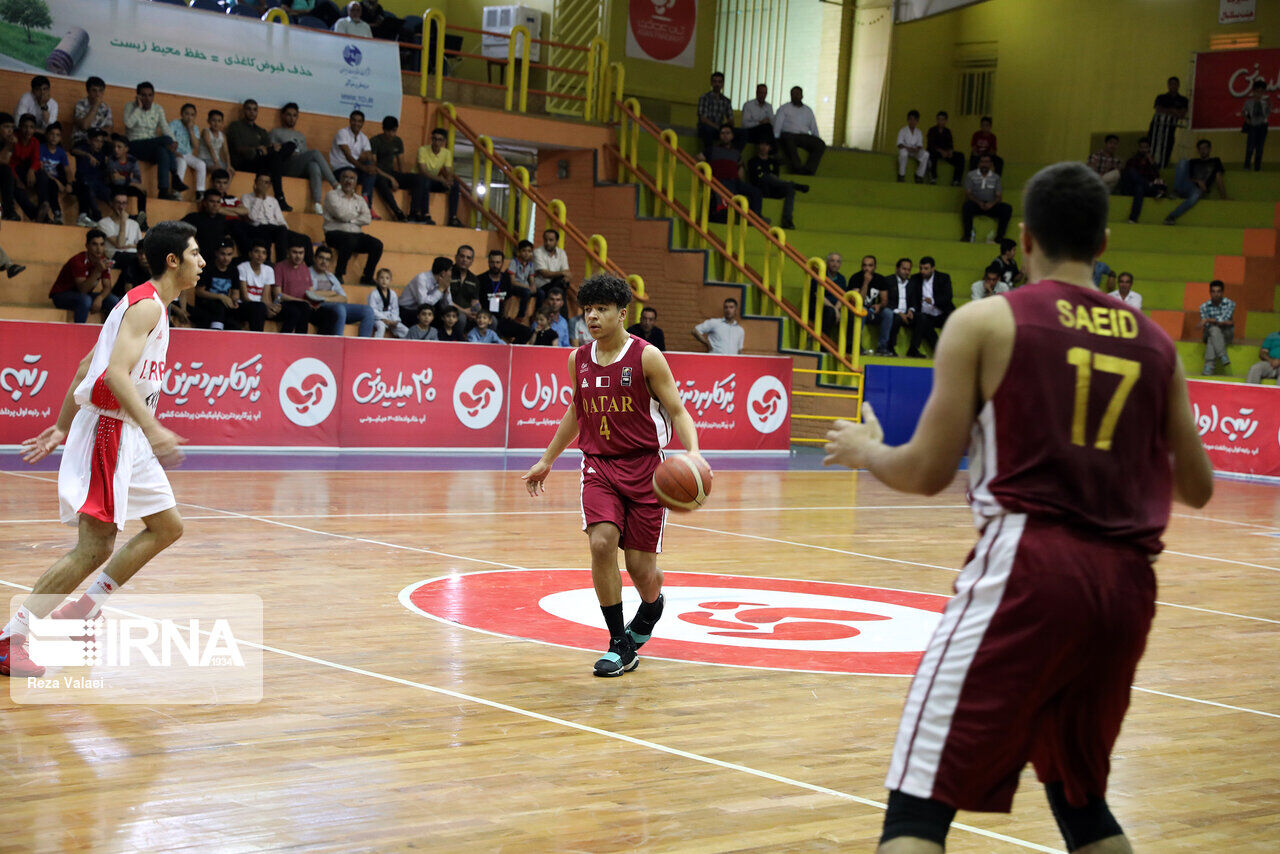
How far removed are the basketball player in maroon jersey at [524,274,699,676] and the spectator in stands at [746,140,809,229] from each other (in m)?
17.2

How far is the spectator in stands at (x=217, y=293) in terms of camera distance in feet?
51.8

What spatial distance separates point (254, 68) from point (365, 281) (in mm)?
3541

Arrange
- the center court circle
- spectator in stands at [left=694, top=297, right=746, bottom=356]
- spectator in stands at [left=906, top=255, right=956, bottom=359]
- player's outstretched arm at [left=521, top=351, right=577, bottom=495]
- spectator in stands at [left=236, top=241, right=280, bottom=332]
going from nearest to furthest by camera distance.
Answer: player's outstretched arm at [left=521, top=351, right=577, bottom=495], the center court circle, spectator in stands at [left=236, top=241, right=280, bottom=332], spectator in stands at [left=694, top=297, right=746, bottom=356], spectator in stands at [left=906, top=255, right=956, bottom=359]

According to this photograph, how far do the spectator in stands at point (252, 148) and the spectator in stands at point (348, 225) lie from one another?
0.70 metres

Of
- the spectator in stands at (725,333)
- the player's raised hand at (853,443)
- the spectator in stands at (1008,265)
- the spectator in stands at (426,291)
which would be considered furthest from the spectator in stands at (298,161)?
the player's raised hand at (853,443)

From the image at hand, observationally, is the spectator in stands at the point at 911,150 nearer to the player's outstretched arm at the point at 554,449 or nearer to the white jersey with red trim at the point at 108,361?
the player's outstretched arm at the point at 554,449

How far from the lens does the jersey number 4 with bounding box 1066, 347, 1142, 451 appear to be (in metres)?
2.98

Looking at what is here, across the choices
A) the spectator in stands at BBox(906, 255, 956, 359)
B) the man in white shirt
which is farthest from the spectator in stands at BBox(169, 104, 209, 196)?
the man in white shirt

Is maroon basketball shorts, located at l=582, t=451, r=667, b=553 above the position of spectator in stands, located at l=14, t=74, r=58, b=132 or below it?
below

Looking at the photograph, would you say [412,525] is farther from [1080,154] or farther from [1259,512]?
[1080,154]

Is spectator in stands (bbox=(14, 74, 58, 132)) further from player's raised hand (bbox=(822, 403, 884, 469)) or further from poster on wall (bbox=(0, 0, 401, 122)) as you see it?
player's raised hand (bbox=(822, 403, 884, 469))

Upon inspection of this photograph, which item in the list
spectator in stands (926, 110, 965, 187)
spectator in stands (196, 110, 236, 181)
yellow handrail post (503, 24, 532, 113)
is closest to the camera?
spectator in stands (196, 110, 236, 181)

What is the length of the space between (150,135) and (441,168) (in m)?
4.23

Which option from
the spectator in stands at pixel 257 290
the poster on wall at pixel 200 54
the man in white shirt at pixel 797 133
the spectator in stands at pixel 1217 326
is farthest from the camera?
the man in white shirt at pixel 797 133
